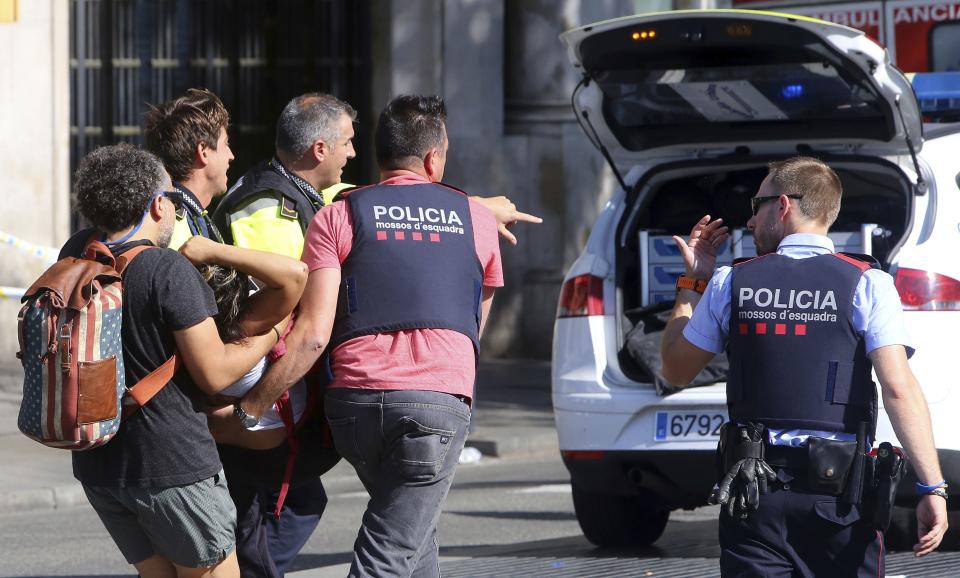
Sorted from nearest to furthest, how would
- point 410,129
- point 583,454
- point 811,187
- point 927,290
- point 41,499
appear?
1. point 811,187
2. point 410,129
3. point 927,290
4. point 583,454
5. point 41,499

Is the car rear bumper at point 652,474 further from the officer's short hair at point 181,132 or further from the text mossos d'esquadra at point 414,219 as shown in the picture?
the officer's short hair at point 181,132

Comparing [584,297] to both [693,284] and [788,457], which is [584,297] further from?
[788,457]

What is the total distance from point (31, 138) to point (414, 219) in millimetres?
12539

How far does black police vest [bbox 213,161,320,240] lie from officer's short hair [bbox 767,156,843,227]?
4.37 ft

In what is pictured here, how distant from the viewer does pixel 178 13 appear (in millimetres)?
17312

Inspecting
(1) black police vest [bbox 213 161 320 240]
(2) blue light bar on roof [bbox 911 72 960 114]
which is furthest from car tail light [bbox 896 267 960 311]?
(1) black police vest [bbox 213 161 320 240]

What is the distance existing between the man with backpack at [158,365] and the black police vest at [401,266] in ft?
1.32

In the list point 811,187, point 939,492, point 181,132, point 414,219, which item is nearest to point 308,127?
point 181,132

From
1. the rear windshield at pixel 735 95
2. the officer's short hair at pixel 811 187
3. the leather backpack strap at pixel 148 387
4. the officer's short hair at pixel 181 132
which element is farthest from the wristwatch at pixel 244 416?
the rear windshield at pixel 735 95

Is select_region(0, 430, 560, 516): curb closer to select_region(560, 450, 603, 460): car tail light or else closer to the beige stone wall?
select_region(560, 450, 603, 460): car tail light

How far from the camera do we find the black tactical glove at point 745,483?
159 inches

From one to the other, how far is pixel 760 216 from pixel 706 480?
7.80 feet

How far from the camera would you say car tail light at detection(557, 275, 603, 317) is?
22.6 feet

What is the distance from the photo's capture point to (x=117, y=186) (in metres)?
4.00
